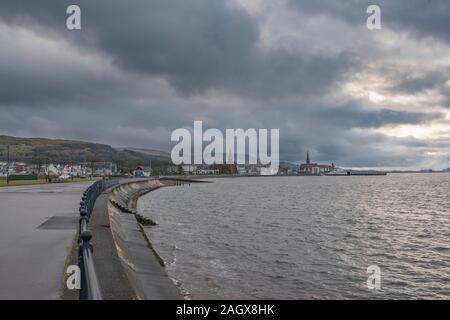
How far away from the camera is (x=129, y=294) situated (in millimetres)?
7656

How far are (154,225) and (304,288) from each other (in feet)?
60.0

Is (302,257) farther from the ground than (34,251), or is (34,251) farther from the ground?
(34,251)

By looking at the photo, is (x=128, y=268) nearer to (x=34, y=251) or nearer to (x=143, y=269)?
(x=143, y=269)

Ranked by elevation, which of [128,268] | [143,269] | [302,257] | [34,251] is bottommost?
[302,257]

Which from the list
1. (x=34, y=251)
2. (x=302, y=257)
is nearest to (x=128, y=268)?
(x=34, y=251)

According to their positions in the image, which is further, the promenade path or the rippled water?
the rippled water

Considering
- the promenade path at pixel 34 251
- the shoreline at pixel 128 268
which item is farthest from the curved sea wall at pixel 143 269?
the promenade path at pixel 34 251
